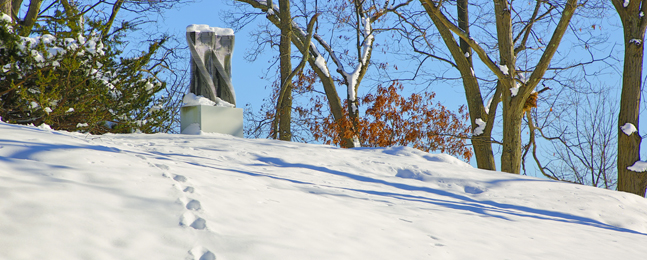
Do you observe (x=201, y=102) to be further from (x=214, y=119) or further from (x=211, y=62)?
(x=211, y=62)

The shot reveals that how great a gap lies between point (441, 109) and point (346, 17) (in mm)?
3980

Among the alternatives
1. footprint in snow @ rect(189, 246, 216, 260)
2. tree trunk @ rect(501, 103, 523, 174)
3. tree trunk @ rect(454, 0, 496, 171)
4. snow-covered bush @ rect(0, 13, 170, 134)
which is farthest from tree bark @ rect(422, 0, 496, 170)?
footprint in snow @ rect(189, 246, 216, 260)

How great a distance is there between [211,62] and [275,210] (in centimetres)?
652

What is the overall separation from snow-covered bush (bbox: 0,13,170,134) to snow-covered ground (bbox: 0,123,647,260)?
6.09 feet

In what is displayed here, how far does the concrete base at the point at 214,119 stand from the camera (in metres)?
8.30

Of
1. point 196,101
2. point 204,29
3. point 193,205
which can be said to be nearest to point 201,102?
point 196,101

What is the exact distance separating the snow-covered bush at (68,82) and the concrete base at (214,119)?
1.06 m

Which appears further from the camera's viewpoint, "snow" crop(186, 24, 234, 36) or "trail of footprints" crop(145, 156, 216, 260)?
"snow" crop(186, 24, 234, 36)

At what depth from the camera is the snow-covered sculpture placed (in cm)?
873

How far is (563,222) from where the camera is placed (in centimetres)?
444

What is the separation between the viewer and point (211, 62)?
8.88m

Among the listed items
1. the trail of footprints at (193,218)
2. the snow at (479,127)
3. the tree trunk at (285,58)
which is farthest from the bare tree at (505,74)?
the trail of footprints at (193,218)

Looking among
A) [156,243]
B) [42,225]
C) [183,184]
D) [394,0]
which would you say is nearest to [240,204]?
[183,184]

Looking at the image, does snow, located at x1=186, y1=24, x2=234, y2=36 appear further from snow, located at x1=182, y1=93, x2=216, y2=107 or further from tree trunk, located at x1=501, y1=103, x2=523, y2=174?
tree trunk, located at x1=501, y1=103, x2=523, y2=174
